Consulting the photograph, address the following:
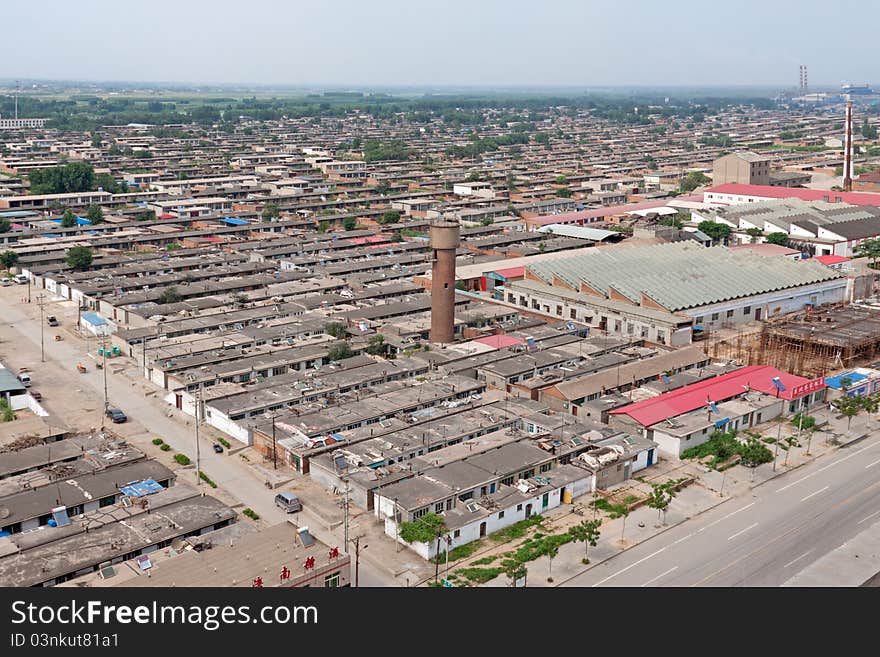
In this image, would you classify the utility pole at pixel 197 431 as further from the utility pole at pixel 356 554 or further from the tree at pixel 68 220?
the tree at pixel 68 220

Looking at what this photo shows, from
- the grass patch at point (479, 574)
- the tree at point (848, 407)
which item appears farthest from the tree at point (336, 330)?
the tree at point (848, 407)

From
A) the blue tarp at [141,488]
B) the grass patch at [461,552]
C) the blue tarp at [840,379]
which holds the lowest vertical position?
the grass patch at [461,552]

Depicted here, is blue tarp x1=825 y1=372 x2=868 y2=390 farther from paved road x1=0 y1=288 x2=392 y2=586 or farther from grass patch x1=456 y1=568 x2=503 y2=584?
paved road x1=0 y1=288 x2=392 y2=586

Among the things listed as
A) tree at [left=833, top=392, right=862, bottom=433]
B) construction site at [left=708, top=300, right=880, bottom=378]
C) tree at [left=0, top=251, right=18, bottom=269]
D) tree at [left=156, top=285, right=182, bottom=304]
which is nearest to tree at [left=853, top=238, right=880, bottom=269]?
construction site at [left=708, top=300, right=880, bottom=378]

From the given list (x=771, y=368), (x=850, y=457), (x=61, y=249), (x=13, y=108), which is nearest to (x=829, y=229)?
(x=771, y=368)

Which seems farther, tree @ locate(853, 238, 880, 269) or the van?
tree @ locate(853, 238, 880, 269)

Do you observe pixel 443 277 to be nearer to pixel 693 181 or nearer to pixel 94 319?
pixel 94 319
